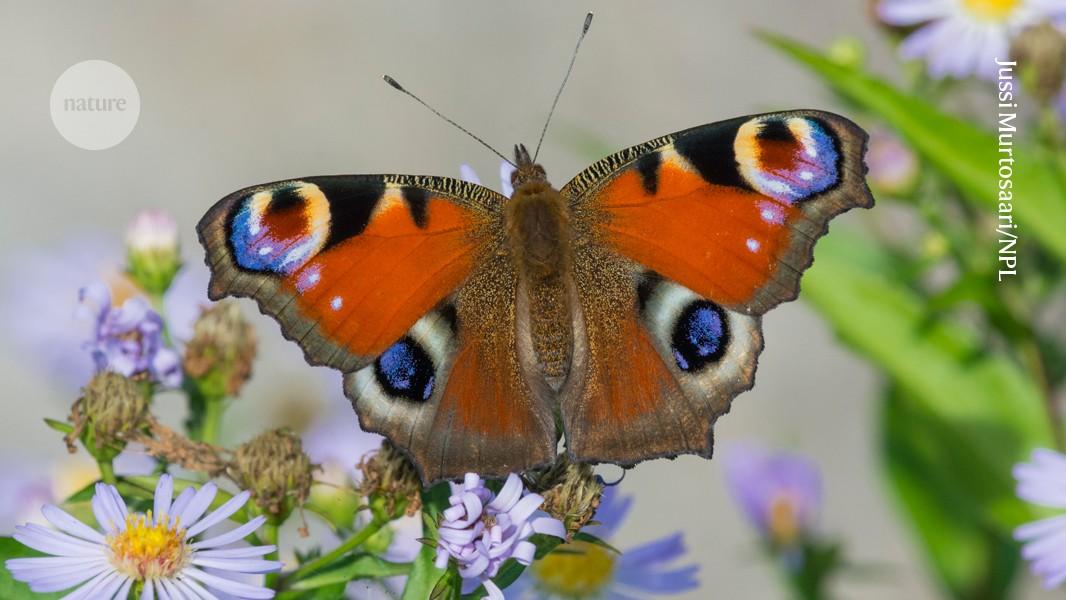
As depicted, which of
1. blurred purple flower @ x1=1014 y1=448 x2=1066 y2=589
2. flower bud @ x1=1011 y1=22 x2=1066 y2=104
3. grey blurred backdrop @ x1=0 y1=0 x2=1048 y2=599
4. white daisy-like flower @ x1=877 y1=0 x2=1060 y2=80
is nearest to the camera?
blurred purple flower @ x1=1014 y1=448 x2=1066 y2=589

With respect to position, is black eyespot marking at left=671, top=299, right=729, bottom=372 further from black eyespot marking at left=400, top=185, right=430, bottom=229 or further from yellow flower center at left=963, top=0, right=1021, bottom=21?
yellow flower center at left=963, top=0, right=1021, bottom=21

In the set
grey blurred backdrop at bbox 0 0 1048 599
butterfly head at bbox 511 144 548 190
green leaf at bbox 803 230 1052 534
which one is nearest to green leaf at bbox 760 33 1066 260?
green leaf at bbox 803 230 1052 534

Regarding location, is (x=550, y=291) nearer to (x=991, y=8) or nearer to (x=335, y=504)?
(x=335, y=504)

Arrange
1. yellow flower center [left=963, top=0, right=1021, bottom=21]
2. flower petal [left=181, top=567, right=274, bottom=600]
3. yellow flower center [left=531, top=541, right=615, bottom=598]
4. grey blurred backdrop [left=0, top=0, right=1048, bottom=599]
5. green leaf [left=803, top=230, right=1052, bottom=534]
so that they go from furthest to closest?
grey blurred backdrop [left=0, top=0, right=1048, bottom=599] < yellow flower center [left=963, top=0, right=1021, bottom=21] < green leaf [left=803, top=230, right=1052, bottom=534] < yellow flower center [left=531, top=541, right=615, bottom=598] < flower petal [left=181, top=567, right=274, bottom=600]

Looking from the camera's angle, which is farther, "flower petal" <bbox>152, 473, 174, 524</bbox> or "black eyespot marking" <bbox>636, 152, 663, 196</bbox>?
"black eyespot marking" <bbox>636, 152, 663, 196</bbox>

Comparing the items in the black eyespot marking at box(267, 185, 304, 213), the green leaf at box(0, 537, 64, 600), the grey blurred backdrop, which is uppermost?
the grey blurred backdrop

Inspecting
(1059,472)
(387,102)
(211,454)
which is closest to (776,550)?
(1059,472)

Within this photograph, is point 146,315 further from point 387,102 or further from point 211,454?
point 387,102
